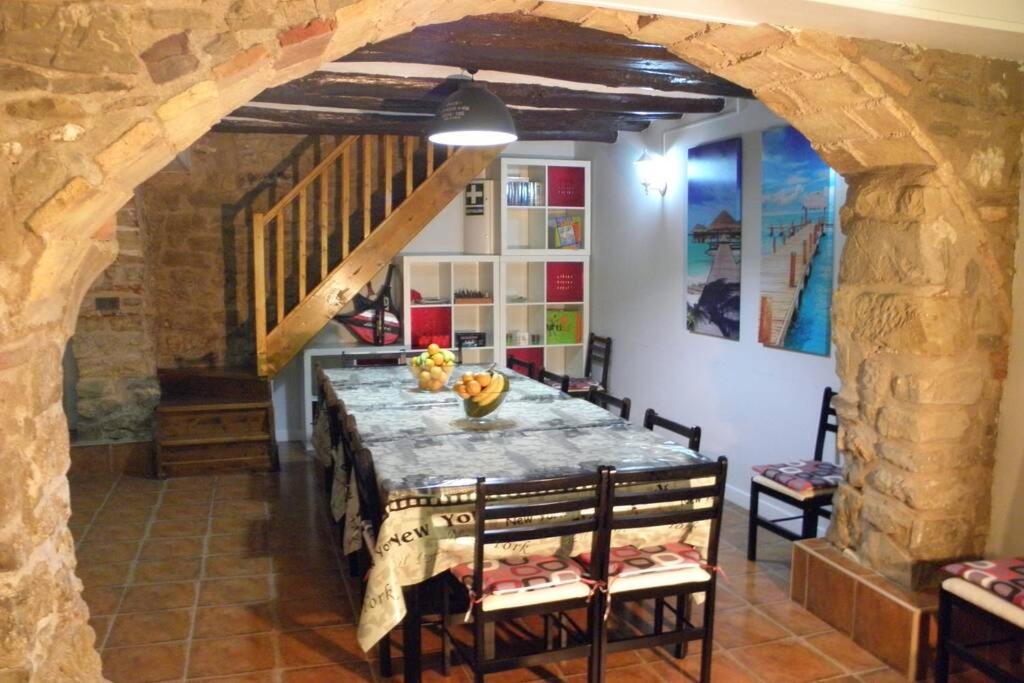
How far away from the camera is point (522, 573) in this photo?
2568 mm

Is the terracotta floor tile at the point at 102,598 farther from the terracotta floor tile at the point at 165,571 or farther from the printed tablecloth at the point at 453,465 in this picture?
the printed tablecloth at the point at 453,465

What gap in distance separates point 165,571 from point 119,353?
2.22 meters

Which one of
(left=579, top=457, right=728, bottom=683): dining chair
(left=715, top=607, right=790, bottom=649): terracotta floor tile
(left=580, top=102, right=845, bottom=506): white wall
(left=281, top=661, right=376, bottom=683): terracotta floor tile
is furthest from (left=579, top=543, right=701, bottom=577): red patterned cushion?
(left=580, top=102, right=845, bottom=506): white wall

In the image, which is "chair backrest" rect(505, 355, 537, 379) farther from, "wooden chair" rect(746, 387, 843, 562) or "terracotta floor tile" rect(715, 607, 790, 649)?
"terracotta floor tile" rect(715, 607, 790, 649)

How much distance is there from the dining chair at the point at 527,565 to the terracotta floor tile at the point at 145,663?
1.12 metres

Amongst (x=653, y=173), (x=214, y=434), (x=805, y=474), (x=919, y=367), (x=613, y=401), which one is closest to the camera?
(x=919, y=367)

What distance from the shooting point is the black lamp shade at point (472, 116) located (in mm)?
3504

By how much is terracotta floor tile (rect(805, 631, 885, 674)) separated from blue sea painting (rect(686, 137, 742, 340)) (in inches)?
78.9

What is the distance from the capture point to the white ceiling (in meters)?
2.20

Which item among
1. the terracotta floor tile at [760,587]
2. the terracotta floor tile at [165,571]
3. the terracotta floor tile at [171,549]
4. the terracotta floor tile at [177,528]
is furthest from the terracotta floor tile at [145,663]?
the terracotta floor tile at [760,587]

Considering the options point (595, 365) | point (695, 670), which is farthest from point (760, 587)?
point (595, 365)

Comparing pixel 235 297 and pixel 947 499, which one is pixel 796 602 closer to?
pixel 947 499

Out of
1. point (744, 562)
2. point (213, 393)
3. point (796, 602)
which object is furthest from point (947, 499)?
point (213, 393)

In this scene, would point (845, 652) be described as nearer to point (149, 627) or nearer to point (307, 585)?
point (307, 585)
